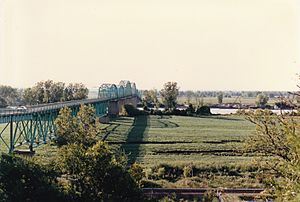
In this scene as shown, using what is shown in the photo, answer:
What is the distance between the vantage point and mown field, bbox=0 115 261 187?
77.2 feet

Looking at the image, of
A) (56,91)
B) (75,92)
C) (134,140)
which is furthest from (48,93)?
(134,140)

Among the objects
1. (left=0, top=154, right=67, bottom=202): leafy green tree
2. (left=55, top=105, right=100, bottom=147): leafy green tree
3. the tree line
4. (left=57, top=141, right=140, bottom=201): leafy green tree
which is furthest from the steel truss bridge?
the tree line

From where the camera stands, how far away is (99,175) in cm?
1441

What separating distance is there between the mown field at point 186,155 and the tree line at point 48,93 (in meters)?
25.8

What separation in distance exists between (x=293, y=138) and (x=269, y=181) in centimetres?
133

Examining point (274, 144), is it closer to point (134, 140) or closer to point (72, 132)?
point (72, 132)

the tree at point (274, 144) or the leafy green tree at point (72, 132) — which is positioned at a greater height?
the tree at point (274, 144)

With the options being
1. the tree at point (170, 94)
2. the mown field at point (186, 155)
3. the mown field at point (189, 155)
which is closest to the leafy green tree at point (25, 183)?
the mown field at point (186, 155)

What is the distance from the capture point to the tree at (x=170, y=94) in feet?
270

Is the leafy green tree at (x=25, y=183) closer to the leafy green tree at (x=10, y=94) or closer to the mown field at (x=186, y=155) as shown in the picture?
the mown field at (x=186, y=155)

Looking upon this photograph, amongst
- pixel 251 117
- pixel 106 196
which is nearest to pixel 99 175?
pixel 106 196

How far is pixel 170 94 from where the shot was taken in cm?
8219

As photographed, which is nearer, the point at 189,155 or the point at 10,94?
the point at 189,155

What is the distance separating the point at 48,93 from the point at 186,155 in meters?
46.5
